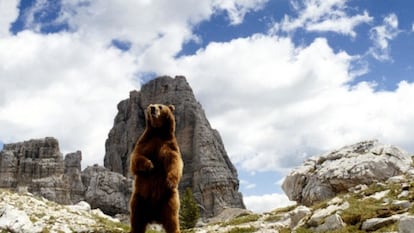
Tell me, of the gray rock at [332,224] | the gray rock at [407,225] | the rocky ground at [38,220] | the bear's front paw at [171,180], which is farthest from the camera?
the rocky ground at [38,220]

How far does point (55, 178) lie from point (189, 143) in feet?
138

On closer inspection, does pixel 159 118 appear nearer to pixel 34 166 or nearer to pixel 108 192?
pixel 108 192

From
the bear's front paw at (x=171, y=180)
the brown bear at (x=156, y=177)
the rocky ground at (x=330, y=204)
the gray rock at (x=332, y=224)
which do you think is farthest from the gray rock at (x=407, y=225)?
the bear's front paw at (x=171, y=180)

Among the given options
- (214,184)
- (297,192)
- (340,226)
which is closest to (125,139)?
(214,184)

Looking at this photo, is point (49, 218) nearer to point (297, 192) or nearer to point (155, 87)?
point (297, 192)

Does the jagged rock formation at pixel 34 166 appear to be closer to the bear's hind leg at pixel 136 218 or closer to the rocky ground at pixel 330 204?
the rocky ground at pixel 330 204

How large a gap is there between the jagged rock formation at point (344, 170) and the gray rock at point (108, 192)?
84.1m

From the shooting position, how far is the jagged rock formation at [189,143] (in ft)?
422


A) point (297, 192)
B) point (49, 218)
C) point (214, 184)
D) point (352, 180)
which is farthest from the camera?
point (214, 184)

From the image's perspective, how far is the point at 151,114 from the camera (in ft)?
30.7

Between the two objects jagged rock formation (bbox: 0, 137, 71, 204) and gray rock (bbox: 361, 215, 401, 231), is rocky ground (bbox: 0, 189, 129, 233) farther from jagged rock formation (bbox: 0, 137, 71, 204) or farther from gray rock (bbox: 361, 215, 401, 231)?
jagged rock formation (bbox: 0, 137, 71, 204)

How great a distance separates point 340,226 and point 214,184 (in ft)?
372

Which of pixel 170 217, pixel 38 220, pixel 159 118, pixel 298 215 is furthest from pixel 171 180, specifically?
pixel 38 220

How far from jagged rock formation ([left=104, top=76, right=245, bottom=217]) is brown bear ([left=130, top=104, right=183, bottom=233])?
384 feet
